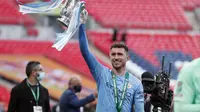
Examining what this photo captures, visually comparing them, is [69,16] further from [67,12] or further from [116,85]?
[116,85]

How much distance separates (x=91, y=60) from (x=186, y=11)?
56.6 feet

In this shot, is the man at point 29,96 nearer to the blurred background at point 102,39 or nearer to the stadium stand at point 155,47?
the blurred background at point 102,39

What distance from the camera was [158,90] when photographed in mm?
7566

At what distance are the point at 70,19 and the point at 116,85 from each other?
0.76 meters

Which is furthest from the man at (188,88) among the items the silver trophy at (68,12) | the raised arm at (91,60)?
the silver trophy at (68,12)

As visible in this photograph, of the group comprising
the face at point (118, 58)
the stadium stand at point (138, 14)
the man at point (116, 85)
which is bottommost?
the man at point (116, 85)

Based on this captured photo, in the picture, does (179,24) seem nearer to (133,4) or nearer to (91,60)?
(133,4)

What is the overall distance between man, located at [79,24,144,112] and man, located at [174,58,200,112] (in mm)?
2217

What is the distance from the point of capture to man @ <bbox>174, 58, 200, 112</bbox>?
4230 millimetres

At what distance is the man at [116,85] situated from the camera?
21.3ft

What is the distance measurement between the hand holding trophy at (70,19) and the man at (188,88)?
8.12ft

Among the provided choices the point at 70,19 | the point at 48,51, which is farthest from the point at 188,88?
the point at 48,51

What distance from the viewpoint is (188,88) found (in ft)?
13.9

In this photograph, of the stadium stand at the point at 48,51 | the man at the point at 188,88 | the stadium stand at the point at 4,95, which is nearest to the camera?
the man at the point at 188,88
